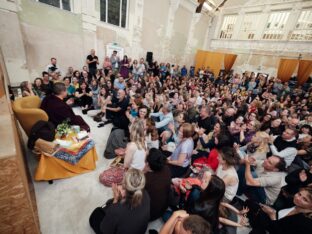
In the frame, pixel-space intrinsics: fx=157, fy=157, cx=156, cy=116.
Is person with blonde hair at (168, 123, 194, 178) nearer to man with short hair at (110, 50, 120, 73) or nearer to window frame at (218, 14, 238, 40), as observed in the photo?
man with short hair at (110, 50, 120, 73)

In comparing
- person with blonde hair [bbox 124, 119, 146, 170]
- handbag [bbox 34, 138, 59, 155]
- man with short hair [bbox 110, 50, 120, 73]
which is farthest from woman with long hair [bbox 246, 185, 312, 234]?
man with short hair [bbox 110, 50, 120, 73]

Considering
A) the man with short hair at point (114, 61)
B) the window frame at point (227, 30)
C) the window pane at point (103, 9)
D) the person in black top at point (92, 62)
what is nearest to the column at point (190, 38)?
the window frame at point (227, 30)

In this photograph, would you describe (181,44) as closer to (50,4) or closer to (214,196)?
(50,4)

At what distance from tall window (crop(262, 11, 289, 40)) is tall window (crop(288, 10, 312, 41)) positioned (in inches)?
29.2

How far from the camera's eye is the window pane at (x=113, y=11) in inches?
329

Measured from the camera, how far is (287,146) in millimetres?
3201

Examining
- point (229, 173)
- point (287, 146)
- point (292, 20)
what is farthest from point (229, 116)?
point (292, 20)

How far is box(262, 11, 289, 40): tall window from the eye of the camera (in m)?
11.3

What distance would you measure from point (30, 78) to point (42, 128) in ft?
19.2

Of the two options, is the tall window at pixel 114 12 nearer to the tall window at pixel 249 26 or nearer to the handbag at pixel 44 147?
the handbag at pixel 44 147

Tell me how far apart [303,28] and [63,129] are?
50.1 feet

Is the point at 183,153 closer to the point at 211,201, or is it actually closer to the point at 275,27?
the point at 211,201

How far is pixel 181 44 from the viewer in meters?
13.8

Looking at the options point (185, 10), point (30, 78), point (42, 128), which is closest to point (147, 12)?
point (185, 10)
